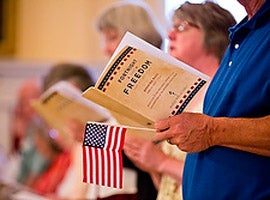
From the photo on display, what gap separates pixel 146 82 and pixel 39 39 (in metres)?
3.67

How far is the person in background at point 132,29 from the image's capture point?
262 centimetres

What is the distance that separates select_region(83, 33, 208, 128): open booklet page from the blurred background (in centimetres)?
314

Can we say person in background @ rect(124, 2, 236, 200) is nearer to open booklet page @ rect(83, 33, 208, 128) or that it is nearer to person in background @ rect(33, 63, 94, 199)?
open booklet page @ rect(83, 33, 208, 128)

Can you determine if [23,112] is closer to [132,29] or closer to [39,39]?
[39,39]

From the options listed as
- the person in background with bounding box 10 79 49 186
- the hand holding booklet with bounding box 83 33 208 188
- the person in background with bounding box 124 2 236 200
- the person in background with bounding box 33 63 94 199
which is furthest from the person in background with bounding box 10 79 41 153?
the hand holding booklet with bounding box 83 33 208 188

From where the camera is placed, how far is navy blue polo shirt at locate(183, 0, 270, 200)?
5.34 ft

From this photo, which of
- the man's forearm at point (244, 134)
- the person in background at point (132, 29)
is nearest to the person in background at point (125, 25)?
the person in background at point (132, 29)

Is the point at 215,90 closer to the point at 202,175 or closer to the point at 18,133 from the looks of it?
the point at 202,175

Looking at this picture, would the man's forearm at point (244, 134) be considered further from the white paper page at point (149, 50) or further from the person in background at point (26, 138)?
the person in background at point (26, 138)

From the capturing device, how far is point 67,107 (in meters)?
2.77

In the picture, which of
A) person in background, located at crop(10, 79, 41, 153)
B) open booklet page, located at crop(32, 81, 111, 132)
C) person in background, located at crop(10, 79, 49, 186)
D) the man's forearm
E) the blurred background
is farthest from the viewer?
the blurred background

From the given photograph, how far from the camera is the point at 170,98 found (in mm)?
1816

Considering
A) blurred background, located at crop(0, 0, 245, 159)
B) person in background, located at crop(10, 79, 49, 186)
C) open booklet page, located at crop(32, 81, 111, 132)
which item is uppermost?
open booklet page, located at crop(32, 81, 111, 132)

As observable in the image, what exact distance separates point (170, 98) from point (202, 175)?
0.20 metres
